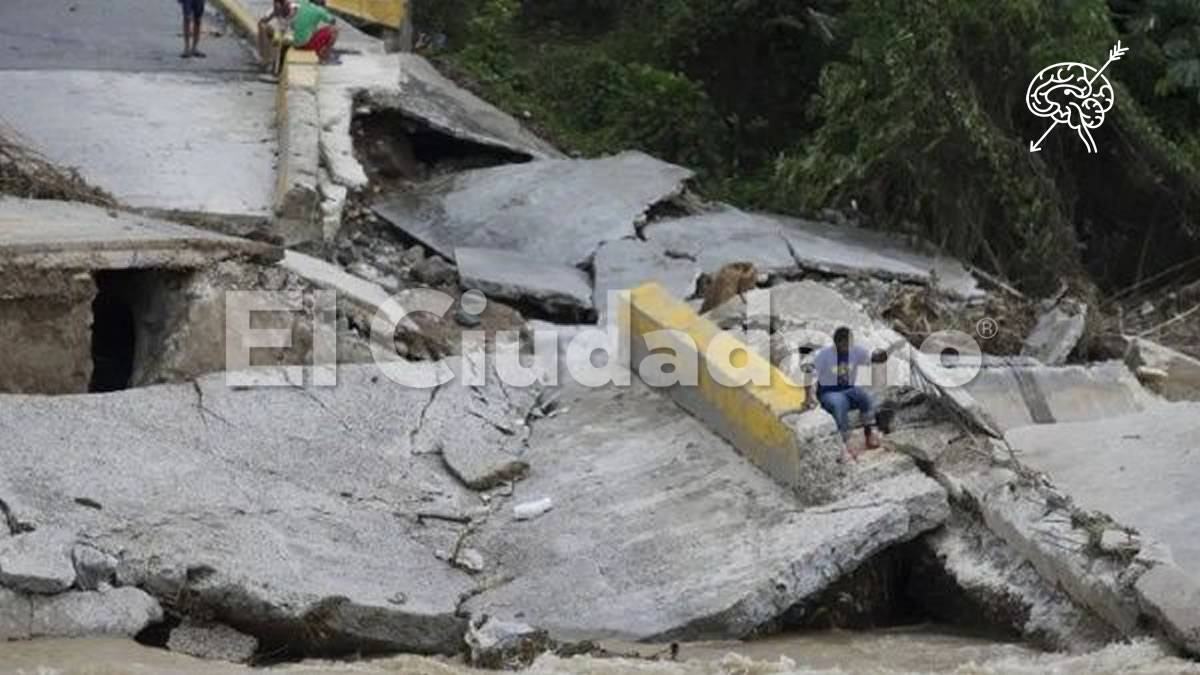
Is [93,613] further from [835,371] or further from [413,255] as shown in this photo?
[413,255]

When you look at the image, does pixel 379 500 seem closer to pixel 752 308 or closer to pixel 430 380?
pixel 430 380

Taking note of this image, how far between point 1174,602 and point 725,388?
2913mm

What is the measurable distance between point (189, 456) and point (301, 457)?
0.59 meters

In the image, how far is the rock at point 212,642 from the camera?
8.12 m

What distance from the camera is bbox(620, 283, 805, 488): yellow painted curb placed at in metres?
9.45

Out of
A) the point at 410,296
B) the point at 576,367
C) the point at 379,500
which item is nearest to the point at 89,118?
the point at 410,296

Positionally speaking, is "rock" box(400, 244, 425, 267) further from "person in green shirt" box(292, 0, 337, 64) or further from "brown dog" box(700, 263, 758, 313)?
"person in green shirt" box(292, 0, 337, 64)

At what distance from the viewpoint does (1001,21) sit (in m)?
14.1

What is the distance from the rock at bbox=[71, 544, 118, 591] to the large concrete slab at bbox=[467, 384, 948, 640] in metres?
1.48

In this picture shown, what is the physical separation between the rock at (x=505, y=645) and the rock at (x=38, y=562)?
1.56 m

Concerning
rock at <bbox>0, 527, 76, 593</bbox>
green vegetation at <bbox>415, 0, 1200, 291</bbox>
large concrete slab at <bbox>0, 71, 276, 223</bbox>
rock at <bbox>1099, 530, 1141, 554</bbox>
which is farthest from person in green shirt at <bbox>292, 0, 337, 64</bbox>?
rock at <bbox>1099, 530, 1141, 554</bbox>

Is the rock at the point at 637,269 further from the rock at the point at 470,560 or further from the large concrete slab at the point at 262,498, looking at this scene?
the rock at the point at 470,560

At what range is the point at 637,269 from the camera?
1323 centimetres

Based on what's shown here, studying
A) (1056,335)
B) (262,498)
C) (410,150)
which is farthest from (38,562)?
(410,150)
